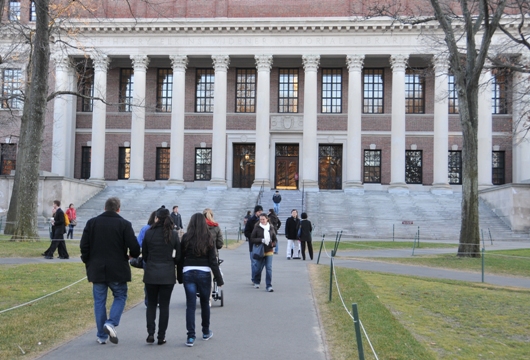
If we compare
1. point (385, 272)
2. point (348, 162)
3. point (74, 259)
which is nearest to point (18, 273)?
point (74, 259)

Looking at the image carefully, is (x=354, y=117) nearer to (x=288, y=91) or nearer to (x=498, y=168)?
(x=288, y=91)

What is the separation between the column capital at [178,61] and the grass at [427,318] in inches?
1197

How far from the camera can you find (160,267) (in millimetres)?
8281

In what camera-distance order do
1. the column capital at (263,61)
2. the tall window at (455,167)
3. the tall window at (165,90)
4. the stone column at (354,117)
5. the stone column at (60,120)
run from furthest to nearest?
the tall window at (165,90) < the tall window at (455,167) < the stone column at (60,120) < the column capital at (263,61) < the stone column at (354,117)

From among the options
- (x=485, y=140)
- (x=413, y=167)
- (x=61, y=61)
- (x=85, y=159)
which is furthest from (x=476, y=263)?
(x=85, y=159)

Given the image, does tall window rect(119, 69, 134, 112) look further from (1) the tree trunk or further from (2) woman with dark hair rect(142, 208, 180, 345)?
(2) woman with dark hair rect(142, 208, 180, 345)

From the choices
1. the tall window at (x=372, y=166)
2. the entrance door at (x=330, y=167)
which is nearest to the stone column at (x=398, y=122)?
the tall window at (x=372, y=166)

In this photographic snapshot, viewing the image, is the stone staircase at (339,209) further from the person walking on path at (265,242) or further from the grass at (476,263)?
the person walking on path at (265,242)

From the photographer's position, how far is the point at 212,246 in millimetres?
8555

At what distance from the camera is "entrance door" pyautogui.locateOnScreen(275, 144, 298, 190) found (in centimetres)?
4569

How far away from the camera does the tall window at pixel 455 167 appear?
44438mm

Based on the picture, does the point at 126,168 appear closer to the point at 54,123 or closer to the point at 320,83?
the point at 54,123

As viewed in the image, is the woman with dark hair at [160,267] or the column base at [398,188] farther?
the column base at [398,188]

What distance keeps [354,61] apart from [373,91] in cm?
438
